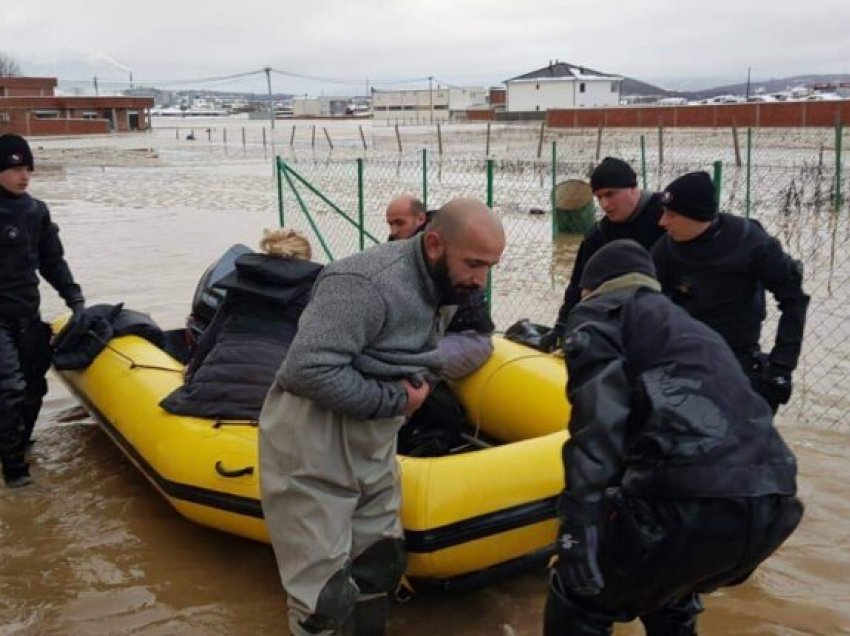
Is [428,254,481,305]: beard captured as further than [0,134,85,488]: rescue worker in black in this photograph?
No

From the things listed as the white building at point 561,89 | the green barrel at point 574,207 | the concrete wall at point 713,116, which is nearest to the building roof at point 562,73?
the white building at point 561,89

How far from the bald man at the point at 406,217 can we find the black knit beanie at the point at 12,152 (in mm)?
1758

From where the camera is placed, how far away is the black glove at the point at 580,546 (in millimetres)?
2100

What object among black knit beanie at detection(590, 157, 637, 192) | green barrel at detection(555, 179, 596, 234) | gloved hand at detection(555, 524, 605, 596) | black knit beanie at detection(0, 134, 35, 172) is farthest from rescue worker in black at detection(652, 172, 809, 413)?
green barrel at detection(555, 179, 596, 234)

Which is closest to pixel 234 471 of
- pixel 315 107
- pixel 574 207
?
pixel 574 207

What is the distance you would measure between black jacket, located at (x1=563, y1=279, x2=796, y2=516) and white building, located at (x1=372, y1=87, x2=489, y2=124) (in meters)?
93.1

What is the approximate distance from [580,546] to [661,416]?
370 mm

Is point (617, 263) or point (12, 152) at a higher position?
point (12, 152)

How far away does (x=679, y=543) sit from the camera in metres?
2.06

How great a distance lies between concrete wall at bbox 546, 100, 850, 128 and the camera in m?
31.9

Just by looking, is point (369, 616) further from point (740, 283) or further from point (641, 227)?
point (641, 227)

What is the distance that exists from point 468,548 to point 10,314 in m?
2.64

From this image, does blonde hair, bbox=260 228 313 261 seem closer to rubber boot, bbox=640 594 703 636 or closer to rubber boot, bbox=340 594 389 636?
rubber boot, bbox=340 594 389 636

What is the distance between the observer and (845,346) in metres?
6.37
